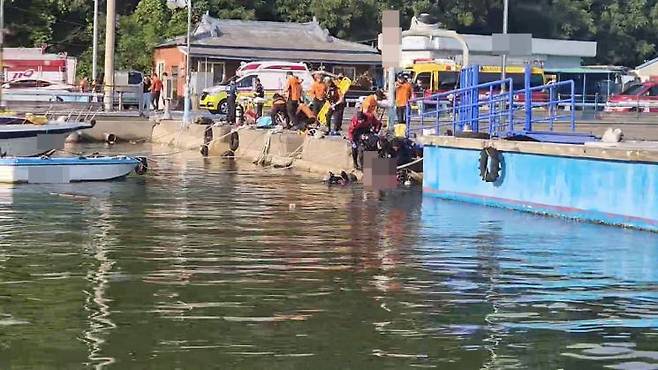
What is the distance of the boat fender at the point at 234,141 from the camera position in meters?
35.8

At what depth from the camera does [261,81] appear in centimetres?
5178

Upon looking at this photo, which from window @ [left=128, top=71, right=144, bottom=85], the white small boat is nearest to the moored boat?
the white small boat

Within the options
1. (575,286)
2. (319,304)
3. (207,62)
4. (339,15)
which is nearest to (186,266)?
(319,304)

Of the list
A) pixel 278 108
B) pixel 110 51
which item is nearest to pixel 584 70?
pixel 110 51

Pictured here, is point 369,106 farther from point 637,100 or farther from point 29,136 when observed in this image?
point 637,100

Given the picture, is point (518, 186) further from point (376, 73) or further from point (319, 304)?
point (376, 73)

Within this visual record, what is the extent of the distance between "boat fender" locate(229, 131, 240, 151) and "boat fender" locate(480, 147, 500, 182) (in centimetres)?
1465

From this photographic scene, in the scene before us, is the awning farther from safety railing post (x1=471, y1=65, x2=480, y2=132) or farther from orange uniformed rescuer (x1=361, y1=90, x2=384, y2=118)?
safety railing post (x1=471, y1=65, x2=480, y2=132)

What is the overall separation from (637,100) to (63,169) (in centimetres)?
2929

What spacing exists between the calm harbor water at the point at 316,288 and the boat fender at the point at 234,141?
44.4ft

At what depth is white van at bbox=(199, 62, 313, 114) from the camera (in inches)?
1992

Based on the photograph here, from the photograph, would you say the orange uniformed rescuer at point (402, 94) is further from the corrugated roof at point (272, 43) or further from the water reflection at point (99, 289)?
the corrugated roof at point (272, 43)

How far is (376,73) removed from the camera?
62.5 meters

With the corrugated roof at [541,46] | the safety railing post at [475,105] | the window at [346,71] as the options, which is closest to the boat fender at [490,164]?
the safety railing post at [475,105]
